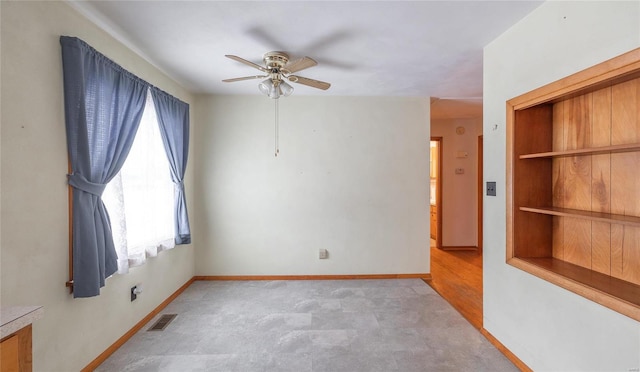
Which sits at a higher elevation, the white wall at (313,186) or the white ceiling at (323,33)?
the white ceiling at (323,33)

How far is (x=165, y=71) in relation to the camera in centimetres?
273

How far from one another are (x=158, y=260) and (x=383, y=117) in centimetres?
326

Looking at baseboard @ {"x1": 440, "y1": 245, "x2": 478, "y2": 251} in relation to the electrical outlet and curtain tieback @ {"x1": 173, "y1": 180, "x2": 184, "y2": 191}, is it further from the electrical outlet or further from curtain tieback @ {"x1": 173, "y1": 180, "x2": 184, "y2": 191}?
curtain tieback @ {"x1": 173, "y1": 180, "x2": 184, "y2": 191}

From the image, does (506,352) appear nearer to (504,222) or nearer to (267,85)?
(504,222)

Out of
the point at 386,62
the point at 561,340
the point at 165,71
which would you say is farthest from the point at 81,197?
the point at 561,340

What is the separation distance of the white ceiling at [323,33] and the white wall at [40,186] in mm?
384

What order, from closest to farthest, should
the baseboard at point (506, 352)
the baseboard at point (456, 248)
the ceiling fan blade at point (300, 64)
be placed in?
the baseboard at point (506, 352)
the ceiling fan blade at point (300, 64)
the baseboard at point (456, 248)

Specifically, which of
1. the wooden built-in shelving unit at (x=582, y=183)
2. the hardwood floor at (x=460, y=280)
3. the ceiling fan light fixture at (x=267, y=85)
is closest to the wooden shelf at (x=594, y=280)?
the wooden built-in shelving unit at (x=582, y=183)

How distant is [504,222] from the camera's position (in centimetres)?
201

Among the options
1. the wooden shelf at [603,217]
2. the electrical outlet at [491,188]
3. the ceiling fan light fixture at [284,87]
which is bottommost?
the wooden shelf at [603,217]

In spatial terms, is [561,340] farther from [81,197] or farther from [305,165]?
[81,197]

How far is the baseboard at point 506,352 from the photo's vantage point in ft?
5.89

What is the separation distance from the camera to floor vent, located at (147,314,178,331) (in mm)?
2332

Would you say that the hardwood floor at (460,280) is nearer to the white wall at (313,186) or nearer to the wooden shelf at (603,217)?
the white wall at (313,186)
